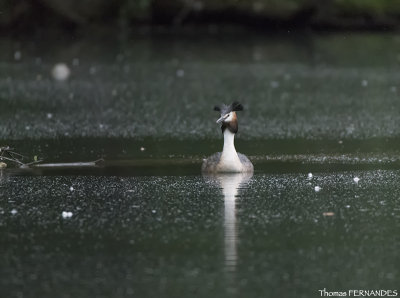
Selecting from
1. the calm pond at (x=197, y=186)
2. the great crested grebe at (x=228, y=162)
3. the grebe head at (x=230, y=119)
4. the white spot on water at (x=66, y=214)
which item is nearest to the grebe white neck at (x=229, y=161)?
the great crested grebe at (x=228, y=162)

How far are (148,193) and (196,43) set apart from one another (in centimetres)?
1828

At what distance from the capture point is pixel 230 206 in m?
8.66

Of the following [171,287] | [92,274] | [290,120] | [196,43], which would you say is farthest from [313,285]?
[196,43]

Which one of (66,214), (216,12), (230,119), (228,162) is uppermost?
(216,12)

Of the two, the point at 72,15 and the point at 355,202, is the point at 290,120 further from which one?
the point at 72,15

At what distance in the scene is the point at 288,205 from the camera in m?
8.62

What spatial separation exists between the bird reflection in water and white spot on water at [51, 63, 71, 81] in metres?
10.1

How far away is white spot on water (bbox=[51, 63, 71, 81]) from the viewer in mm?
20172

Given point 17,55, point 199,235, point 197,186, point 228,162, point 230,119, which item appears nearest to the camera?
point 199,235

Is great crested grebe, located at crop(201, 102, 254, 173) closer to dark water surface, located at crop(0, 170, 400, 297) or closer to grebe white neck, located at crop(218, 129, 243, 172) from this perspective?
grebe white neck, located at crop(218, 129, 243, 172)

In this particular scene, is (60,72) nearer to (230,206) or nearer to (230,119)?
(230,119)

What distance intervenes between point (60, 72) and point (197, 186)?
458 inches

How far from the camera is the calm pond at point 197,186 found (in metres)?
6.52

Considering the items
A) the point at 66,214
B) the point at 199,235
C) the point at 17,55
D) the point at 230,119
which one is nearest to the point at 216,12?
the point at 17,55
